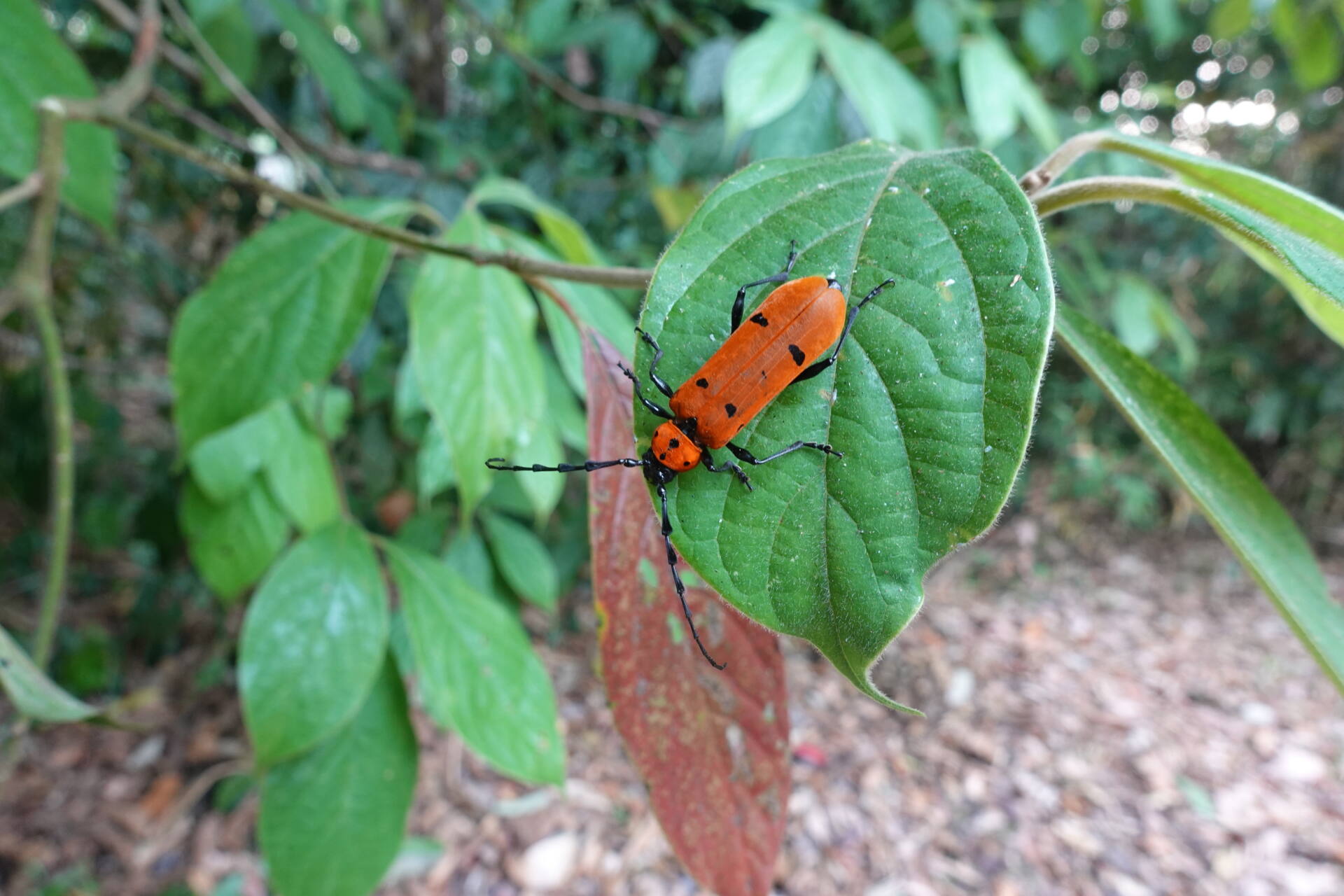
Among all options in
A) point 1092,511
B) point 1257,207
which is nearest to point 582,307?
point 1257,207

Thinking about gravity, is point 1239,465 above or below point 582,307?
below

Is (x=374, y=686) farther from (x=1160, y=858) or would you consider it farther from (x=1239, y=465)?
(x=1160, y=858)

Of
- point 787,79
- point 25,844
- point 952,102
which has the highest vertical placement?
point 952,102

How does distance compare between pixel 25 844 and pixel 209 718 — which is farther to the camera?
pixel 209 718

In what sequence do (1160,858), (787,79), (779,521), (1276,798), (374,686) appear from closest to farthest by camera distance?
(779,521) < (374,686) < (787,79) < (1160,858) < (1276,798)

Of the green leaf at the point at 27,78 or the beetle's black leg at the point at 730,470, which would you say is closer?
the beetle's black leg at the point at 730,470

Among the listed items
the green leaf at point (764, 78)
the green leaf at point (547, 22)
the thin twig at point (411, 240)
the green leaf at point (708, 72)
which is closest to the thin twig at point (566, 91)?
the green leaf at point (547, 22)

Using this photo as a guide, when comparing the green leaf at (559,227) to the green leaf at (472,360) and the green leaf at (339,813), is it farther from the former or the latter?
the green leaf at (339,813)
